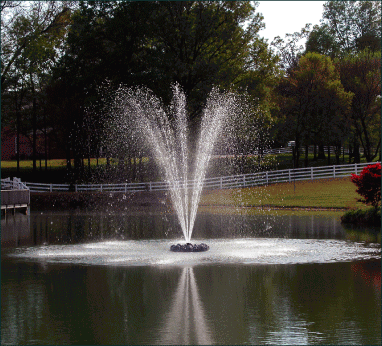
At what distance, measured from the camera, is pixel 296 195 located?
43.5 metres

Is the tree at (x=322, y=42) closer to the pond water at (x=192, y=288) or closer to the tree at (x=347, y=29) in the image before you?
the tree at (x=347, y=29)

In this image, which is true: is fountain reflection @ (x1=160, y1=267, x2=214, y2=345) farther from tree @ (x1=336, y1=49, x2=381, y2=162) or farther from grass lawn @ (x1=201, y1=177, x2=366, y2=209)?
tree @ (x1=336, y1=49, x2=381, y2=162)

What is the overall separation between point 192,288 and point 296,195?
101 feet

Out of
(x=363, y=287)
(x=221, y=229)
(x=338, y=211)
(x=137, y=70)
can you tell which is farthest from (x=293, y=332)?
(x=137, y=70)

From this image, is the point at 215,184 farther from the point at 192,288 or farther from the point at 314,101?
the point at 192,288

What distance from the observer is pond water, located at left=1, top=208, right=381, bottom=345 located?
399 inches

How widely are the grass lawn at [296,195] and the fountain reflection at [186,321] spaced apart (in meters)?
25.1

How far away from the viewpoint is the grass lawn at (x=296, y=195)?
3919 centimetres

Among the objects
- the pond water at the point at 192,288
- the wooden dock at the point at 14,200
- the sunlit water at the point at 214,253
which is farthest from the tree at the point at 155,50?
the sunlit water at the point at 214,253

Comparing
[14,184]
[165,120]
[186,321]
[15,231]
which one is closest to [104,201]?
[14,184]

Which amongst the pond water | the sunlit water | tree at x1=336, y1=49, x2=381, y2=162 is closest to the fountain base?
the sunlit water

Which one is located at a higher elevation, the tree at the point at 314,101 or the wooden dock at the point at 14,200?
the tree at the point at 314,101

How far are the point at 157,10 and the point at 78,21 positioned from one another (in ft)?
21.0

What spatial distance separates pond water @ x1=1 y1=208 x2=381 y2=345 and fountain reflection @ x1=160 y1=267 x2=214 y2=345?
0.02 m
